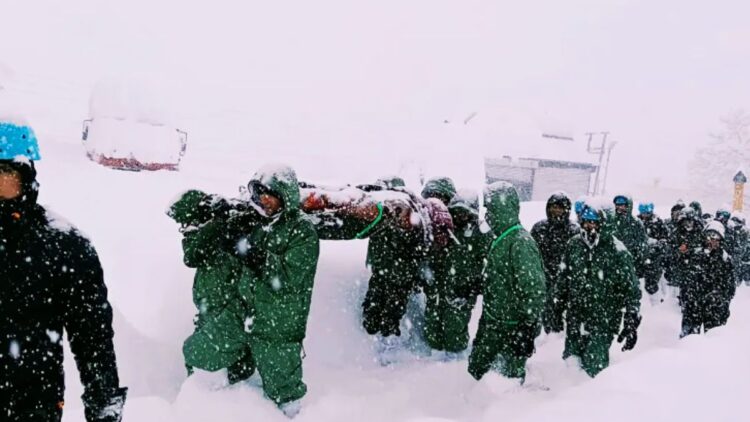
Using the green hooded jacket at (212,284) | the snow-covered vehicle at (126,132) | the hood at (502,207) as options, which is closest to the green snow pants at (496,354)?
the hood at (502,207)

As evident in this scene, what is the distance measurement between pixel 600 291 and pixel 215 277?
3.30m

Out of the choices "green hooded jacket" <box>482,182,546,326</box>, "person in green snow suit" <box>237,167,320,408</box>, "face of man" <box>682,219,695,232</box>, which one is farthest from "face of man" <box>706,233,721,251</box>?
"person in green snow suit" <box>237,167,320,408</box>

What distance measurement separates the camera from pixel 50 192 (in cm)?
623

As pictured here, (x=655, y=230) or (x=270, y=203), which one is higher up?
(x=270, y=203)

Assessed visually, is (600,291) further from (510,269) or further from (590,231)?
(510,269)

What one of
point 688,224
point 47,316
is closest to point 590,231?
point 688,224

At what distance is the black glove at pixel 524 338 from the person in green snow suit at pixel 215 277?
2.03 meters

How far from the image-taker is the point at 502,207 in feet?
13.1

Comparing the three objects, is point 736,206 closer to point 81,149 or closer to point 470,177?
point 470,177

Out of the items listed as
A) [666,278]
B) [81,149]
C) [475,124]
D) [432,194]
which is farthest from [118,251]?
[475,124]

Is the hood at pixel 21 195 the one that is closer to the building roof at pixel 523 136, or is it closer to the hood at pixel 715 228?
the hood at pixel 715 228

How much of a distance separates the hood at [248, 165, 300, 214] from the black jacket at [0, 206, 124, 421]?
1.42 m

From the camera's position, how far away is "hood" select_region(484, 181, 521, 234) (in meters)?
4.00

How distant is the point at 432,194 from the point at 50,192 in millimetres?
4588
